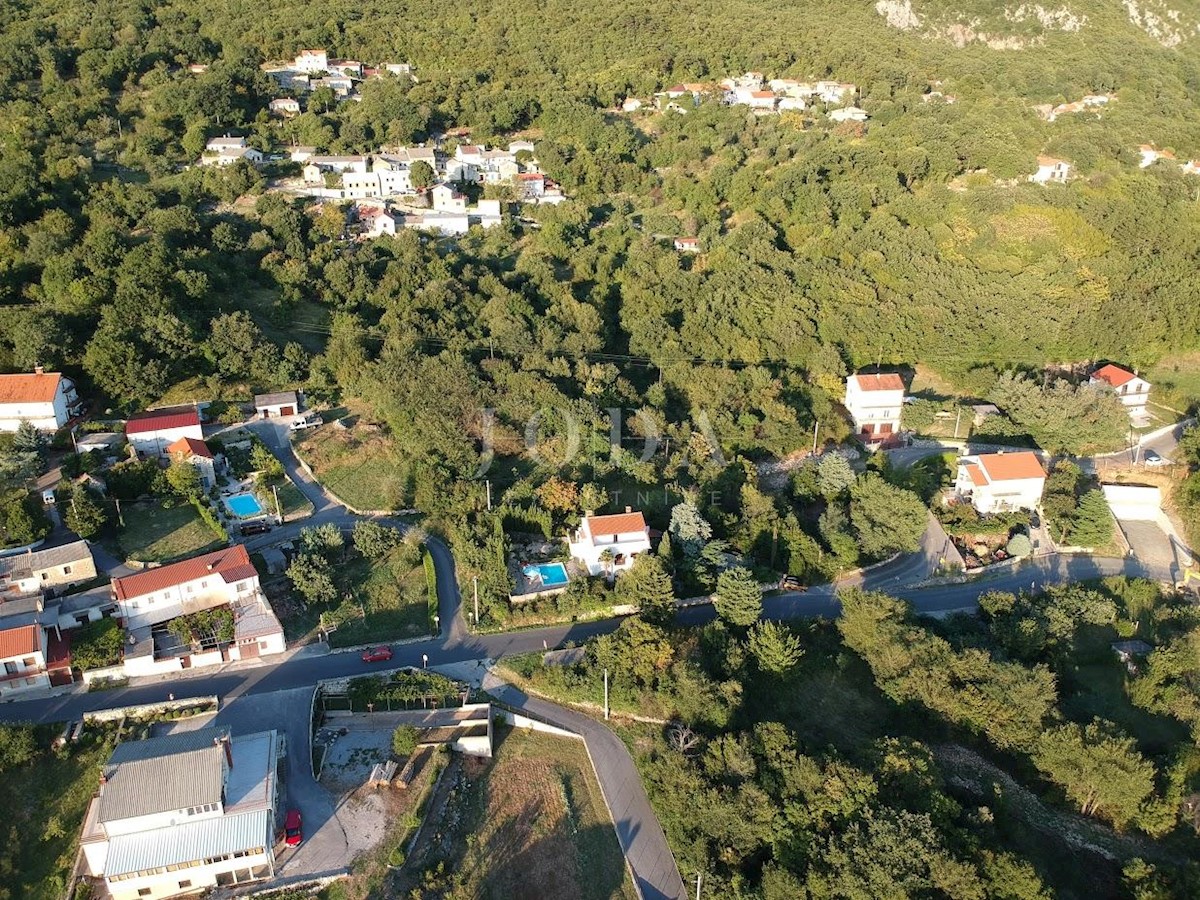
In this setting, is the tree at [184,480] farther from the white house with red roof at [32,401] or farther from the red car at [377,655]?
the red car at [377,655]

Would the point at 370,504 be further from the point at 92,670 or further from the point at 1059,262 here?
the point at 1059,262

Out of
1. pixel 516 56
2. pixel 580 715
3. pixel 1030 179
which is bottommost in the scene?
pixel 580 715

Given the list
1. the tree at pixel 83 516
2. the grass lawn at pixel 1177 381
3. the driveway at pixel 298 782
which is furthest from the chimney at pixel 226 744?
the grass lawn at pixel 1177 381

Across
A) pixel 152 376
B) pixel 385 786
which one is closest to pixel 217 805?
pixel 385 786

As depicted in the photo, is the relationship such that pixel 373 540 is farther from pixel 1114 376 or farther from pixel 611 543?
pixel 1114 376

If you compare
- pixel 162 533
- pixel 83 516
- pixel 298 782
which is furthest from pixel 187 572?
pixel 298 782

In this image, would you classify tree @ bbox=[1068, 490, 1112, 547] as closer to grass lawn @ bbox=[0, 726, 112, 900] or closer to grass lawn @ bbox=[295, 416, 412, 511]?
grass lawn @ bbox=[295, 416, 412, 511]

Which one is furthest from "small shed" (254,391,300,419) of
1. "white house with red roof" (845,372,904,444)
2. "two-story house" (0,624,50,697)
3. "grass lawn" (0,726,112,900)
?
"white house with red roof" (845,372,904,444)
